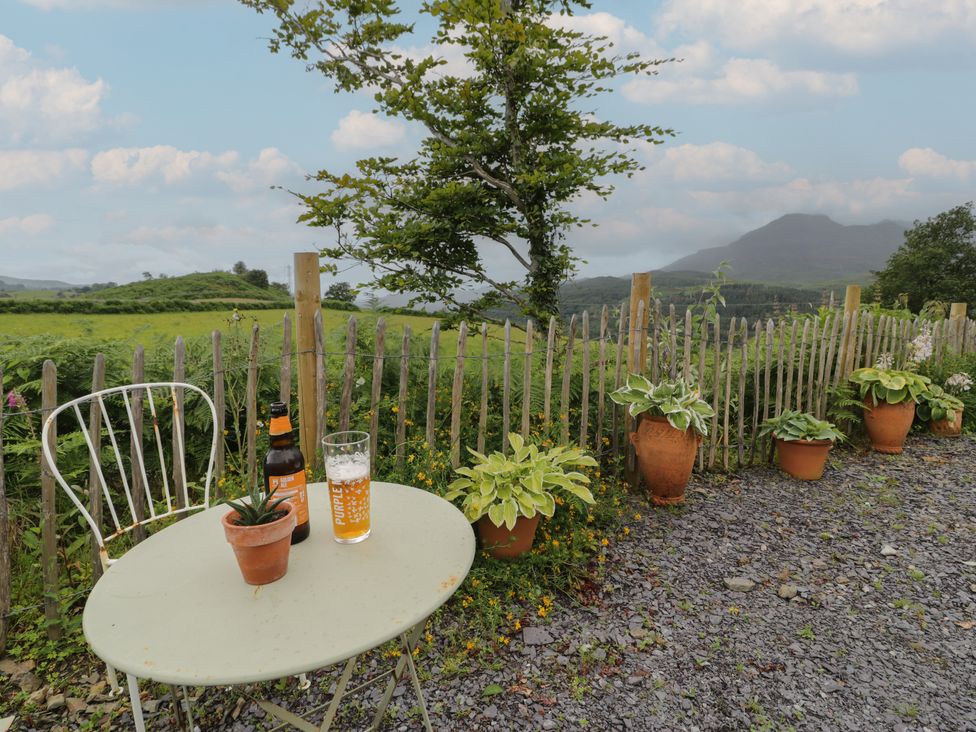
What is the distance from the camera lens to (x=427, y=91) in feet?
17.7

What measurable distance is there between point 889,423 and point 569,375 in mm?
3885

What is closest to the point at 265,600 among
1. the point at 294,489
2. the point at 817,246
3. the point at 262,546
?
the point at 262,546

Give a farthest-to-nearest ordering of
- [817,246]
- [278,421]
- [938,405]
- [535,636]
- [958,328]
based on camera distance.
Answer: [817,246]
[958,328]
[938,405]
[535,636]
[278,421]

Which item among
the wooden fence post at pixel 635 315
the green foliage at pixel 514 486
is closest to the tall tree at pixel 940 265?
the wooden fence post at pixel 635 315

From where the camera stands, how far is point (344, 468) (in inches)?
56.4

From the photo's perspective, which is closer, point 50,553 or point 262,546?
point 262,546

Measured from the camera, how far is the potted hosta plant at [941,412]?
227 inches

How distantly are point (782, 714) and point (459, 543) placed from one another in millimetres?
1626

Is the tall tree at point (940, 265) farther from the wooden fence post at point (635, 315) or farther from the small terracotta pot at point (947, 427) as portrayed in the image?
the wooden fence post at point (635, 315)

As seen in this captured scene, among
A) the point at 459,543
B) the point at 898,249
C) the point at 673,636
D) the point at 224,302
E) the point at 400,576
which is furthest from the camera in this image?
the point at 898,249

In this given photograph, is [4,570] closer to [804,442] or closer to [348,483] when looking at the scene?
[348,483]

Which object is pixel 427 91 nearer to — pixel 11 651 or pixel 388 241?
pixel 388 241

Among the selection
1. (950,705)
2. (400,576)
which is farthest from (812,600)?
(400,576)

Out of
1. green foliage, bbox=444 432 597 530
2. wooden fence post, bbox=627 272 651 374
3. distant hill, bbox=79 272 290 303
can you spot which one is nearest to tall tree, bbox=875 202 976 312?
wooden fence post, bbox=627 272 651 374
